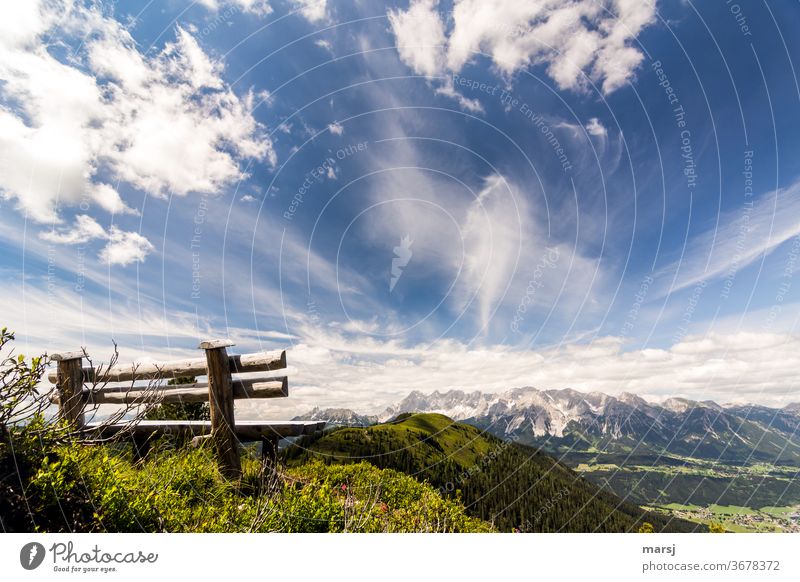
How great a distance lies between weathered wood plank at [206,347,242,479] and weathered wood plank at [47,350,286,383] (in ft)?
0.68

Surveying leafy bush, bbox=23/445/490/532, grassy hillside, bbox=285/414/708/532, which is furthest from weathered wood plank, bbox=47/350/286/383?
grassy hillside, bbox=285/414/708/532

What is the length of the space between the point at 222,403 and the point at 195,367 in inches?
39.6

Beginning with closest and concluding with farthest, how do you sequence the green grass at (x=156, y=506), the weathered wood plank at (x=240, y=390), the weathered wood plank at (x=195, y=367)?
1. the green grass at (x=156, y=506)
2. the weathered wood plank at (x=195, y=367)
3. the weathered wood plank at (x=240, y=390)

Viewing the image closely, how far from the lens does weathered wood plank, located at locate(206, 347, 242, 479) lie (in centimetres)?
722

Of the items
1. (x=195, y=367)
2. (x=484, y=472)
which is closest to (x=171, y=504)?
(x=195, y=367)

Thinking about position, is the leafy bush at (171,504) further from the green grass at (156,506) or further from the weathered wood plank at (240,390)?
the weathered wood plank at (240,390)

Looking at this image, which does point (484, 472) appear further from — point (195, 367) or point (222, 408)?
point (195, 367)

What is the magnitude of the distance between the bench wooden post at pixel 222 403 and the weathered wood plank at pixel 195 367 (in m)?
0.22

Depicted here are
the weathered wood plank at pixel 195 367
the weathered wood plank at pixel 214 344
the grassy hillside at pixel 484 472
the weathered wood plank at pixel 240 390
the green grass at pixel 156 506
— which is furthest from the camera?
the grassy hillside at pixel 484 472

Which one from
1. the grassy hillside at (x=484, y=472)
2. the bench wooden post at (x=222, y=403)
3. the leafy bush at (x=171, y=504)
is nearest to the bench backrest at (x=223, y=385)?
→ the bench wooden post at (x=222, y=403)

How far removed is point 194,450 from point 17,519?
3.46 meters

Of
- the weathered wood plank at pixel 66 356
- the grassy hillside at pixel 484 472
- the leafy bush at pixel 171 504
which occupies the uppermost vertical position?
the weathered wood plank at pixel 66 356

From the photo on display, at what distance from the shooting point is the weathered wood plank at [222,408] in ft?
23.7
